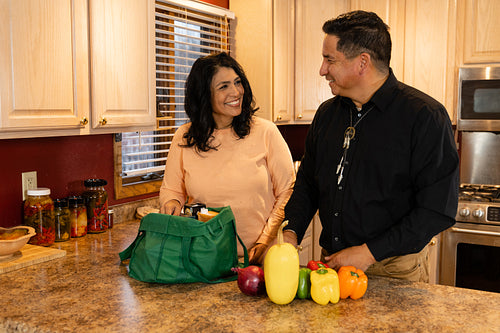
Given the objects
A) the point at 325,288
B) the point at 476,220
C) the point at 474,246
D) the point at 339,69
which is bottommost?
the point at 474,246

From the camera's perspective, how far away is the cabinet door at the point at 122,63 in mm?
2102

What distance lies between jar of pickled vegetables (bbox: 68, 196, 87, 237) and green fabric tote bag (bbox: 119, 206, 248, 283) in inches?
32.0

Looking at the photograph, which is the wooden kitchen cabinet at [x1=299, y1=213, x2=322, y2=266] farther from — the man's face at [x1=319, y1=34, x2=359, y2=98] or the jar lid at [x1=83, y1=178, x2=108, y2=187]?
the man's face at [x1=319, y1=34, x2=359, y2=98]

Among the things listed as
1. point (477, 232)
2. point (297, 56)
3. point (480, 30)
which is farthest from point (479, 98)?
point (297, 56)

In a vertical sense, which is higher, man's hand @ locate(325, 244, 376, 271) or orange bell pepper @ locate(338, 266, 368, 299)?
man's hand @ locate(325, 244, 376, 271)

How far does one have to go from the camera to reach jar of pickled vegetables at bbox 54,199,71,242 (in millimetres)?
2275

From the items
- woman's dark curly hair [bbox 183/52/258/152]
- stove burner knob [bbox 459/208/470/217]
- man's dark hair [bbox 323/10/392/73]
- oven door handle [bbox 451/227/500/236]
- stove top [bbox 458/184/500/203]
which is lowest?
oven door handle [bbox 451/227/500/236]

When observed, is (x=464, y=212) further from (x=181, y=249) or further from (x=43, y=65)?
(x=43, y=65)

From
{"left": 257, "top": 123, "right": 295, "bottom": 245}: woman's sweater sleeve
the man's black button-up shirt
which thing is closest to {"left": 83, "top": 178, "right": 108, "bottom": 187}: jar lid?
{"left": 257, "top": 123, "right": 295, "bottom": 245}: woman's sweater sleeve

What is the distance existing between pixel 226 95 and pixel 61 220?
927 mm

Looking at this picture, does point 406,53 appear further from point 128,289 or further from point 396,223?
point 128,289

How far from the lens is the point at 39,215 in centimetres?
221

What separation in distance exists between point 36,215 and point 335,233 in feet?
4.18

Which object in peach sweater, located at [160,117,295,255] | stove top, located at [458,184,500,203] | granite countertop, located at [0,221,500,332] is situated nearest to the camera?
granite countertop, located at [0,221,500,332]
